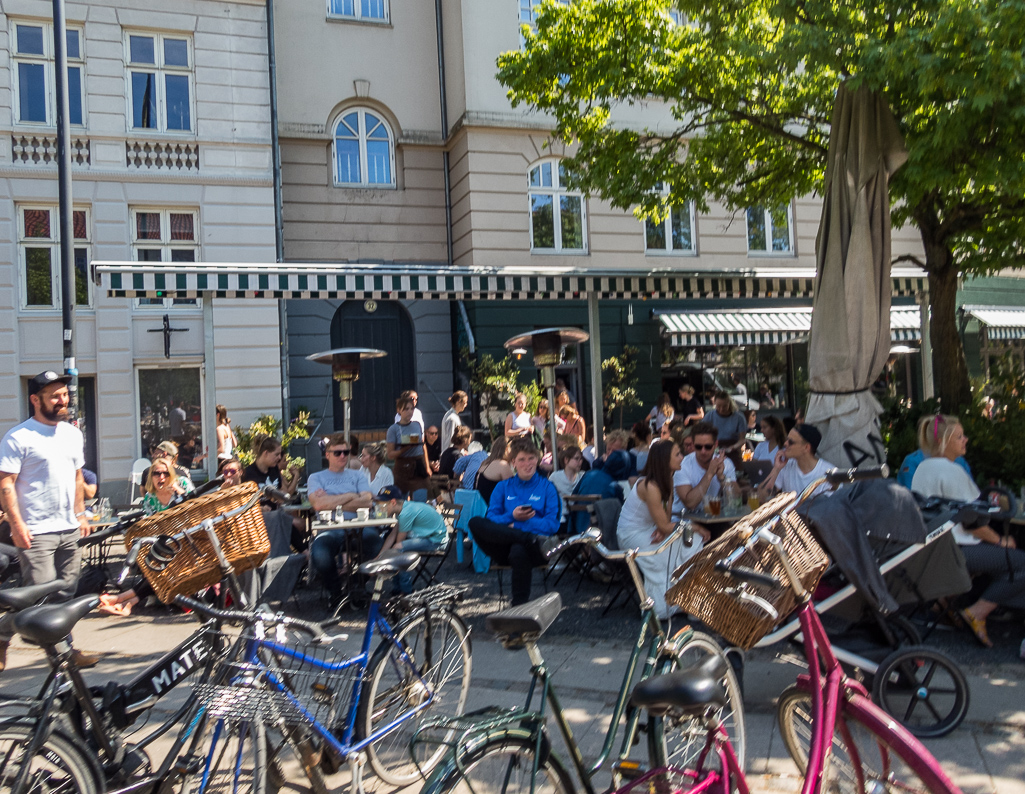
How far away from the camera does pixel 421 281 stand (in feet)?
31.7

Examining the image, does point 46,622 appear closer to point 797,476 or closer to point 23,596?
point 23,596

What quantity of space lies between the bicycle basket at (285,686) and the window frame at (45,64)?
14.4 metres

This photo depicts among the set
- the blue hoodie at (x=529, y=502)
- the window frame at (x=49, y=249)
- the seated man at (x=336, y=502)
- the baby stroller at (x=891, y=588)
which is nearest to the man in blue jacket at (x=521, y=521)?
the blue hoodie at (x=529, y=502)

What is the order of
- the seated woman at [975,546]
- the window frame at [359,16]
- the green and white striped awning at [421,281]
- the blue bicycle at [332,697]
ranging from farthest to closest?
1. the window frame at [359,16]
2. the green and white striped awning at [421,281]
3. the seated woman at [975,546]
4. the blue bicycle at [332,697]

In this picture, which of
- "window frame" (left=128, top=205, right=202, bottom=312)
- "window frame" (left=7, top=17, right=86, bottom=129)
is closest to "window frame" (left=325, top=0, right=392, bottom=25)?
"window frame" (left=7, top=17, right=86, bottom=129)

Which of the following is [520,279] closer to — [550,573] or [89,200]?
[550,573]

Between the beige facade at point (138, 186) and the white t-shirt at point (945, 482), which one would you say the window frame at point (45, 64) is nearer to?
the beige facade at point (138, 186)

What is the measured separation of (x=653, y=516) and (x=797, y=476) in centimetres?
118

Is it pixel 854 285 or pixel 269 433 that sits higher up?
pixel 854 285

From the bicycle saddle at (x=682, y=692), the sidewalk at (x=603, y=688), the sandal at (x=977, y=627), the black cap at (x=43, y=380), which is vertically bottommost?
the sidewalk at (x=603, y=688)

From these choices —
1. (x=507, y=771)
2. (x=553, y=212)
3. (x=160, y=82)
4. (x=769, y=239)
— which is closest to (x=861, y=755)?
(x=507, y=771)

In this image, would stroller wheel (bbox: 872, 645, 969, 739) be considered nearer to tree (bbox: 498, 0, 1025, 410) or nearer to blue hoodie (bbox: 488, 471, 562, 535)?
blue hoodie (bbox: 488, 471, 562, 535)

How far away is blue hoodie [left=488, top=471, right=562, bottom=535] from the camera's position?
6477 millimetres

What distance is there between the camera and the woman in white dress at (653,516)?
574cm
